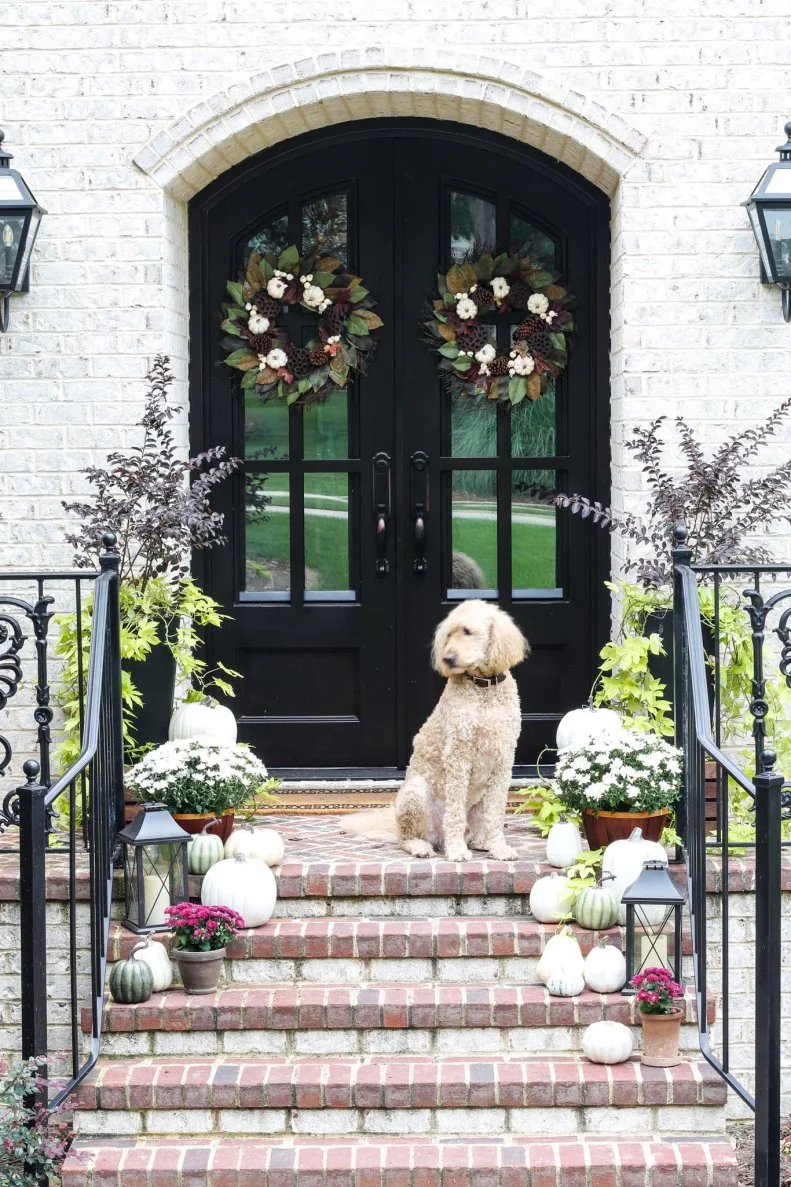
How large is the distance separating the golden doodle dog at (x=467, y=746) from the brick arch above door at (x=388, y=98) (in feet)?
6.56

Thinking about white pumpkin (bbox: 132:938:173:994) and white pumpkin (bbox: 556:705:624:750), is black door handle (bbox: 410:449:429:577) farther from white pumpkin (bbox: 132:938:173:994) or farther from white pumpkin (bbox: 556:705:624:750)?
white pumpkin (bbox: 132:938:173:994)

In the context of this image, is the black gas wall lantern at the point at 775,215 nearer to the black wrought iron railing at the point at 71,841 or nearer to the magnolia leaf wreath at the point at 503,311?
the magnolia leaf wreath at the point at 503,311

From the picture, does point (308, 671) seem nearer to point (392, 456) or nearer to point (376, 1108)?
point (392, 456)

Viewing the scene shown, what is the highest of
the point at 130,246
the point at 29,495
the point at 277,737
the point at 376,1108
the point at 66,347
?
the point at 130,246

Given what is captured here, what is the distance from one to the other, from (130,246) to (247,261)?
0.55 m

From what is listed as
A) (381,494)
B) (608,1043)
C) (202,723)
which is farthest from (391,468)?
(608,1043)

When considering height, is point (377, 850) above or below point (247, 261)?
below

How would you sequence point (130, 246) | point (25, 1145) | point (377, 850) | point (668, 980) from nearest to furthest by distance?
1. point (25, 1145)
2. point (668, 980)
3. point (377, 850)
4. point (130, 246)

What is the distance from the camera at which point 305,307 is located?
245 inches

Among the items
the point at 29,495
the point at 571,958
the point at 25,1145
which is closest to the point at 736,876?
the point at 571,958

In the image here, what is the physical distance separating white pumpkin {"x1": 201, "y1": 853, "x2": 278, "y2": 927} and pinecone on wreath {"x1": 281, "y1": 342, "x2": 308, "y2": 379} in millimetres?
2254

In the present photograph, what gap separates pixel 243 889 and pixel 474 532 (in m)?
2.17

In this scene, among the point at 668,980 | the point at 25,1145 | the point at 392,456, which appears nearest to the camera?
the point at 25,1145

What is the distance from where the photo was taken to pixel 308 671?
20.9 ft
